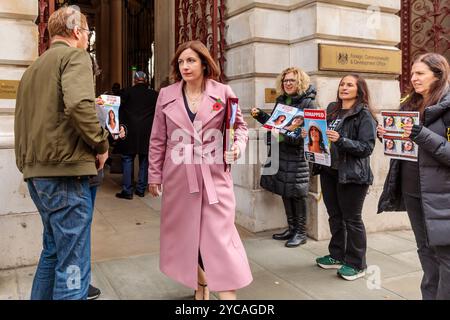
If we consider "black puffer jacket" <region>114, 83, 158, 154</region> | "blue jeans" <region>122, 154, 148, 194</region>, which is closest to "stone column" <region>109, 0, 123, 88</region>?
"black puffer jacket" <region>114, 83, 158, 154</region>

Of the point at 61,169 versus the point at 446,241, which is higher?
the point at 61,169

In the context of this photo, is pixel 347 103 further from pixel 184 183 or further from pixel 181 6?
pixel 181 6

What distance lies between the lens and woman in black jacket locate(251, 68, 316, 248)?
4887 mm

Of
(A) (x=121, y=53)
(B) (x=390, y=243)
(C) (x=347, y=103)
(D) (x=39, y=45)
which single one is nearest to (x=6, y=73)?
(D) (x=39, y=45)

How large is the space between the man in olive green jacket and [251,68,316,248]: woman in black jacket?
2.33 m

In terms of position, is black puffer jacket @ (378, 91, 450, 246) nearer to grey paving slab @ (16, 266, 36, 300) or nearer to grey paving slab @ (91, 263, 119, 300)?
grey paving slab @ (91, 263, 119, 300)

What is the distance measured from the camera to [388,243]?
5367 millimetres

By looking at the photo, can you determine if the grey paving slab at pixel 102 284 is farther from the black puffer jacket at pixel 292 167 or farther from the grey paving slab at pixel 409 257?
the grey paving slab at pixel 409 257

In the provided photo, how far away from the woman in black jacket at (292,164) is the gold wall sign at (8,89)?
2363mm

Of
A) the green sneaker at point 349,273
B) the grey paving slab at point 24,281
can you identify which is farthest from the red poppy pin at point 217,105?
Result: the grey paving slab at point 24,281

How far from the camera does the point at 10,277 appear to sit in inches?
162

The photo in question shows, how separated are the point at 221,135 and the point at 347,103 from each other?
151 cm

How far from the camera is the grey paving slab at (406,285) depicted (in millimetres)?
3840

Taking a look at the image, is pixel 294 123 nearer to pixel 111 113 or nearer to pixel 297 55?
pixel 297 55
